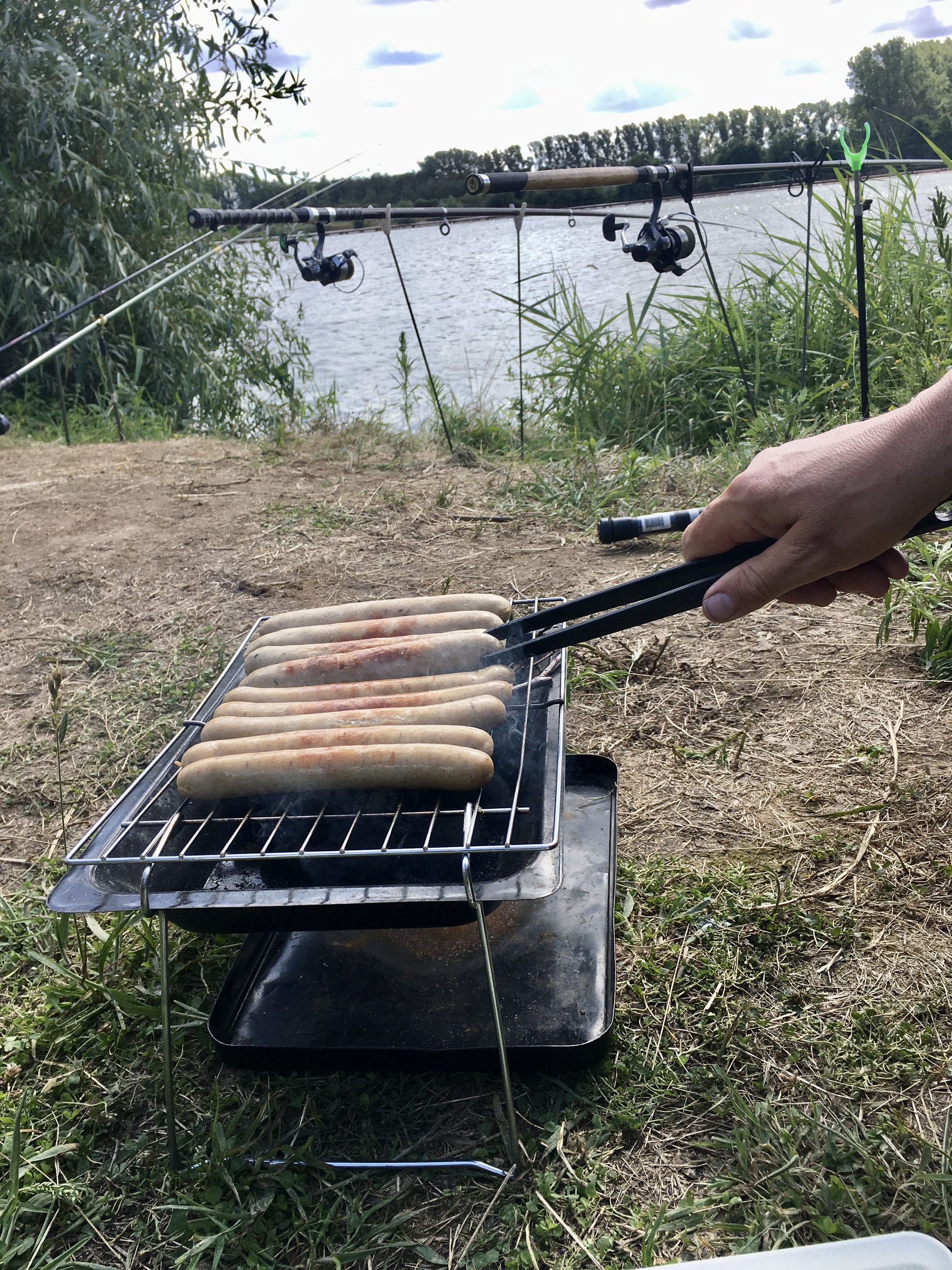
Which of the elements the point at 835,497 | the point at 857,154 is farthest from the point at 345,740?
the point at 857,154

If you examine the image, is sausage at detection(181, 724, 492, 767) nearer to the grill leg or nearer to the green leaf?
the grill leg

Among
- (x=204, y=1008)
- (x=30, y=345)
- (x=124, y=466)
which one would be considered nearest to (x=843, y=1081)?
(x=204, y=1008)

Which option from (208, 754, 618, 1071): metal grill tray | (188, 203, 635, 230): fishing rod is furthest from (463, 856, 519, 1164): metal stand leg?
(188, 203, 635, 230): fishing rod

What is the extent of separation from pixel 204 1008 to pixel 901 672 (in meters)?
2.54

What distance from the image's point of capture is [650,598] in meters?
1.96

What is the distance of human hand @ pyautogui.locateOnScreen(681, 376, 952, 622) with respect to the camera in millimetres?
1670

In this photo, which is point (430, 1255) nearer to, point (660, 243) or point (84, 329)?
point (660, 243)

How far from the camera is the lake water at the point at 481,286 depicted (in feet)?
23.2

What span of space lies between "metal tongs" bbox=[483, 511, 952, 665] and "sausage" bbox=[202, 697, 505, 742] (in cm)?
20

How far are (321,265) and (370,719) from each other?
4711 millimetres

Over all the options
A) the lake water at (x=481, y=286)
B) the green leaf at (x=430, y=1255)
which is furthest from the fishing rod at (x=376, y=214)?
the green leaf at (x=430, y=1255)

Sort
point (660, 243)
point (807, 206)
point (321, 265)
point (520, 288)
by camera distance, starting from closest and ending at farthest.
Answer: point (660, 243)
point (807, 206)
point (321, 265)
point (520, 288)

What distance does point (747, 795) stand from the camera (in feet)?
8.79

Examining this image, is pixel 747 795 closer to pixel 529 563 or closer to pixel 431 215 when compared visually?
pixel 529 563
